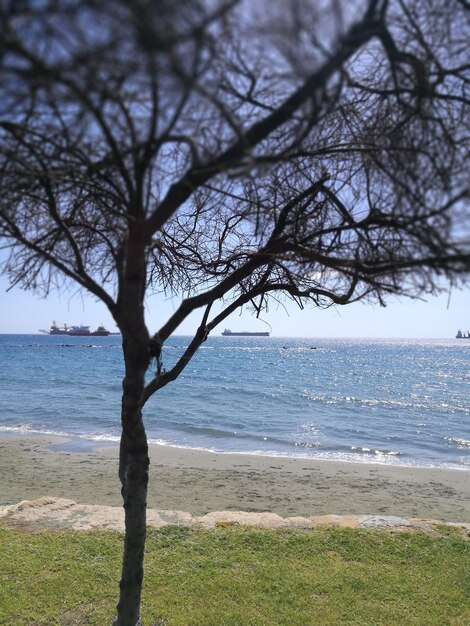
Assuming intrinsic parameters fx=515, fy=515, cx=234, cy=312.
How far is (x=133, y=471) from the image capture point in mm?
2887

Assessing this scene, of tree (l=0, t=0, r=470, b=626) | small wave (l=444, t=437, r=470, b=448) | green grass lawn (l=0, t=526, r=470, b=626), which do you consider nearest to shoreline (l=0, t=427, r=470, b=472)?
small wave (l=444, t=437, r=470, b=448)

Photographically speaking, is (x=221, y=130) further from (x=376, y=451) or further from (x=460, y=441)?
(x=460, y=441)

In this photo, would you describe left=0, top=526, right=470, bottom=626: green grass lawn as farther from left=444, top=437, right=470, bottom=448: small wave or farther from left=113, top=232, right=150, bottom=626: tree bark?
left=444, top=437, right=470, bottom=448: small wave

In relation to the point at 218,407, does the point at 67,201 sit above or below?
above

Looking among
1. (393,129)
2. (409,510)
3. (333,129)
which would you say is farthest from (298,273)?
(409,510)

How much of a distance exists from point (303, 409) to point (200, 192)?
2710 centimetres

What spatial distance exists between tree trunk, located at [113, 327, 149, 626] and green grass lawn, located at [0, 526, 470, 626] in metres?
1.28

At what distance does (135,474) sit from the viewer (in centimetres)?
288

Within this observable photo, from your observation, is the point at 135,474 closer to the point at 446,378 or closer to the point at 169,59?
the point at 169,59

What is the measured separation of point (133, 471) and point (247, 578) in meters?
2.85

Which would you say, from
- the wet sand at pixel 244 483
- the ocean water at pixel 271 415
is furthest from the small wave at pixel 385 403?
the wet sand at pixel 244 483

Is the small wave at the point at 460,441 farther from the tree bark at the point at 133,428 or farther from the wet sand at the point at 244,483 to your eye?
the tree bark at the point at 133,428

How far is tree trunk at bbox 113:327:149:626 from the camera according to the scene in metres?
2.53

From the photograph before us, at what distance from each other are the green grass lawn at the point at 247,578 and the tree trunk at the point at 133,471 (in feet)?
4.21
